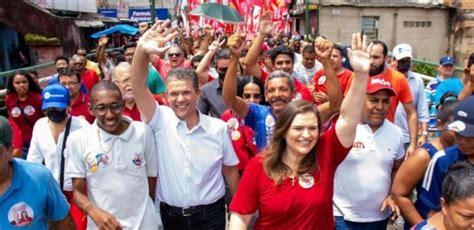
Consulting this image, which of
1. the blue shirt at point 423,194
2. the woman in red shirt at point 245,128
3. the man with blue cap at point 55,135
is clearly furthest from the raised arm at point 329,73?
the man with blue cap at point 55,135

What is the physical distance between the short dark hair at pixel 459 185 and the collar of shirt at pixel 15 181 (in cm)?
196

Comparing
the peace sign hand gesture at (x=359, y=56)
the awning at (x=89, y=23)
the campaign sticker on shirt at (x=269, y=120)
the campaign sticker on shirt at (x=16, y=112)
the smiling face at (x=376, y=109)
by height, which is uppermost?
the awning at (x=89, y=23)

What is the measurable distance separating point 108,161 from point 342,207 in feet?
5.11

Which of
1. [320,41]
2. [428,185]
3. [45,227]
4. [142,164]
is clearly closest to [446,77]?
[320,41]

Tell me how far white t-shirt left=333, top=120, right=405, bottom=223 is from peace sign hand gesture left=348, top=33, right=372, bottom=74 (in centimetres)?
80

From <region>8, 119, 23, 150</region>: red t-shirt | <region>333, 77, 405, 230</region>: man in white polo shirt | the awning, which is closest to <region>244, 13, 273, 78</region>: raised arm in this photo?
<region>333, 77, 405, 230</region>: man in white polo shirt

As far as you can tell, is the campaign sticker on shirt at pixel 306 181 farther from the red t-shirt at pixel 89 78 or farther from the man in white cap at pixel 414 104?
the red t-shirt at pixel 89 78

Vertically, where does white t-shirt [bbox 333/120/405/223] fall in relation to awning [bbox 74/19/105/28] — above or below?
below

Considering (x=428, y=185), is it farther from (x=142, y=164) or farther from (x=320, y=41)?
(x=142, y=164)

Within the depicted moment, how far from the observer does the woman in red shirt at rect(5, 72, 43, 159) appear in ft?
16.5

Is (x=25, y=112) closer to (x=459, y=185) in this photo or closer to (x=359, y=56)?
(x=359, y=56)

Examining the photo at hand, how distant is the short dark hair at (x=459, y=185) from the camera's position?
202 centimetres

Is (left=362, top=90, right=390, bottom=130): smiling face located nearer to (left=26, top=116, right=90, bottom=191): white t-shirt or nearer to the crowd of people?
the crowd of people

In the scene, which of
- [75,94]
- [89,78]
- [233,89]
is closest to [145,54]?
[233,89]
